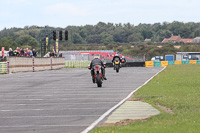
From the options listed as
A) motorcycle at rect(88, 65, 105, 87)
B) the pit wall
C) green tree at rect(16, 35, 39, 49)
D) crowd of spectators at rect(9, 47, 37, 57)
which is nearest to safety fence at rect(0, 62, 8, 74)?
the pit wall

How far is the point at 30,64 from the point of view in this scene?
46.2m

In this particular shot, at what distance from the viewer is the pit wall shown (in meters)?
41.9

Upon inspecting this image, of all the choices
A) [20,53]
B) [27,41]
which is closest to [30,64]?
[20,53]

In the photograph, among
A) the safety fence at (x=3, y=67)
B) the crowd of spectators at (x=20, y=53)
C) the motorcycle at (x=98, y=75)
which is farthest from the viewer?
the crowd of spectators at (x=20, y=53)

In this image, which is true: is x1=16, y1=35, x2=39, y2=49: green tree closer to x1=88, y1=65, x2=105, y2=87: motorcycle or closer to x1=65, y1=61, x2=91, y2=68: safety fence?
x1=65, y1=61, x2=91, y2=68: safety fence

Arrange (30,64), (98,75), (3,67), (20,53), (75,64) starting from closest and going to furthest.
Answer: (98,75), (3,67), (20,53), (30,64), (75,64)

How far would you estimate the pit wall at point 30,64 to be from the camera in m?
41.9

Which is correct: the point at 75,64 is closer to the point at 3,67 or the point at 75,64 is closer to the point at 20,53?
the point at 20,53

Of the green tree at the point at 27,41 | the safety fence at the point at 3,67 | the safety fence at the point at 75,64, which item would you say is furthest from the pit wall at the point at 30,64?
the green tree at the point at 27,41

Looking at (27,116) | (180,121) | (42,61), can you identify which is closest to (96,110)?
(27,116)

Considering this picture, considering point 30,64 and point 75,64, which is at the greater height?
point 30,64

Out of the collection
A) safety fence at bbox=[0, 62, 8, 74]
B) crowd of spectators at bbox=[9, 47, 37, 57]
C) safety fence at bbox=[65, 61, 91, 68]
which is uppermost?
crowd of spectators at bbox=[9, 47, 37, 57]

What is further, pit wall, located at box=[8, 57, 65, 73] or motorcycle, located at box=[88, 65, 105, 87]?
pit wall, located at box=[8, 57, 65, 73]

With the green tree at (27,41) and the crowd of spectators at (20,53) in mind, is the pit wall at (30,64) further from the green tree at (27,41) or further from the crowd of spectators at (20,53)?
the green tree at (27,41)
